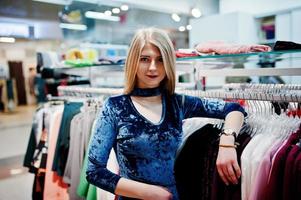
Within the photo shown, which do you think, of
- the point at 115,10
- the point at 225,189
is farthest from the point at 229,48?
the point at 115,10

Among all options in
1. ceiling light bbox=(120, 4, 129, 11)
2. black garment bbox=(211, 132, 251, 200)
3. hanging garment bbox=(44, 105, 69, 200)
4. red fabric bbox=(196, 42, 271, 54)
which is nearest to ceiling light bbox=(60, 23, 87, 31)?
ceiling light bbox=(120, 4, 129, 11)

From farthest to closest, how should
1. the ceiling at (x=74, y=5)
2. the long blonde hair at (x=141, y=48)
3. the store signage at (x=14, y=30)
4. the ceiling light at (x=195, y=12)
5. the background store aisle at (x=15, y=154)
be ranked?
the ceiling light at (x=195, y=12) → the ceiling at (x=74, y=5) → the store signage at (x=14, y=30) → the background store aisle at (x=15, y=154) → the long blonde hair at (x=141, y=48)

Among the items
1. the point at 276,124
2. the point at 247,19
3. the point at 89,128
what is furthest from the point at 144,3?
the point at 276,124

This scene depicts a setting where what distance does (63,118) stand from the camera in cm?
206

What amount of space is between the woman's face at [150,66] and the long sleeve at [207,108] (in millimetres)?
174

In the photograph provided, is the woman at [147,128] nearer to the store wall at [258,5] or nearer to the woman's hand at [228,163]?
the woman's hand at [228,163]

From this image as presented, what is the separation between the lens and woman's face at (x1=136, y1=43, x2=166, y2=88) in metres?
1.06

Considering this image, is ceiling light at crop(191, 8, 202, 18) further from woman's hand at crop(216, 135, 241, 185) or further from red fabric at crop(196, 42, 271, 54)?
woman's hand at crop(216, 135, 241, 185)

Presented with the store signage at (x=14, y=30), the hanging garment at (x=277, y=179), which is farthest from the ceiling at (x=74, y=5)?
the hanging garment at (x=277, y=179)

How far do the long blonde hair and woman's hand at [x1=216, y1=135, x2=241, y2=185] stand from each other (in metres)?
0.31

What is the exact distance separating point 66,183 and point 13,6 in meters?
2.81

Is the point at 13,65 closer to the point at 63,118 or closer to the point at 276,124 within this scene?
the point at 63,118

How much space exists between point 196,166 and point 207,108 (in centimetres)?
22

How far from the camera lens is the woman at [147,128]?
1022mm
